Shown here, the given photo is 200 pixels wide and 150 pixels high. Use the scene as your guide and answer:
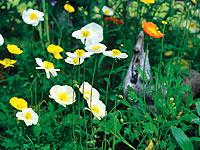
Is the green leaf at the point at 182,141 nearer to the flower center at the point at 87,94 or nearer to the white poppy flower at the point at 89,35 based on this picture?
the flower center at the point at 87,94

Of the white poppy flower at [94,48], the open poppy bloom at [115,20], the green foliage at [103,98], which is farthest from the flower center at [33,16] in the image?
the open poppy bloom at [115,20]

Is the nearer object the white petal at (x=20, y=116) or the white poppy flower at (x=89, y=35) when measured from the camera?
the white petal at (x=20, y=116)

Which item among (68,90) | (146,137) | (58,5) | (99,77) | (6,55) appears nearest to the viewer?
(68,90)

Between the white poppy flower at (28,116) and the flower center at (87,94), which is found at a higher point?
the flower center at (87,94)

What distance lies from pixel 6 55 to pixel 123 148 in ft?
4.37

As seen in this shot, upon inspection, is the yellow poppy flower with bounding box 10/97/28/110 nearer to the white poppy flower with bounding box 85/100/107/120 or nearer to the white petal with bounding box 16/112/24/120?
the white petal with bounding box 16/112/24/120

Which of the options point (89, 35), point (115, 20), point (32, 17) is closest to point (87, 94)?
point (89, 35)

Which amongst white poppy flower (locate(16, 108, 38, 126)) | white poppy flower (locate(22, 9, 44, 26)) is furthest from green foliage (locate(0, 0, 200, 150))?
white poppy flower (locate(22, 9, 44, 26))

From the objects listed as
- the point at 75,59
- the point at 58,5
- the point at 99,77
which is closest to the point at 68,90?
the point at 75,59

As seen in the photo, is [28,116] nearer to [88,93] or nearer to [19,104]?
[19,104]

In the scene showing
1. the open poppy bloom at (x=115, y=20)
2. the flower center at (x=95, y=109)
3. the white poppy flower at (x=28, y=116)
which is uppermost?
the flower center at (x=95, y=109)

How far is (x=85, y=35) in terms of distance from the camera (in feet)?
9.20

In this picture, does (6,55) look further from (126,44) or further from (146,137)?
(146,137)

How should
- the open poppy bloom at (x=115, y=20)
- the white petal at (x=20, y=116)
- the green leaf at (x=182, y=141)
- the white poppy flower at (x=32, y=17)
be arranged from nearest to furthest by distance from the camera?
1. the white petal at (x=20, y=116)
2. the green leaf at (x=182, y=141)
3. the white poppy flower at (x=32, y=17)
4. the open poppy bloom at (x=115, y=20)
